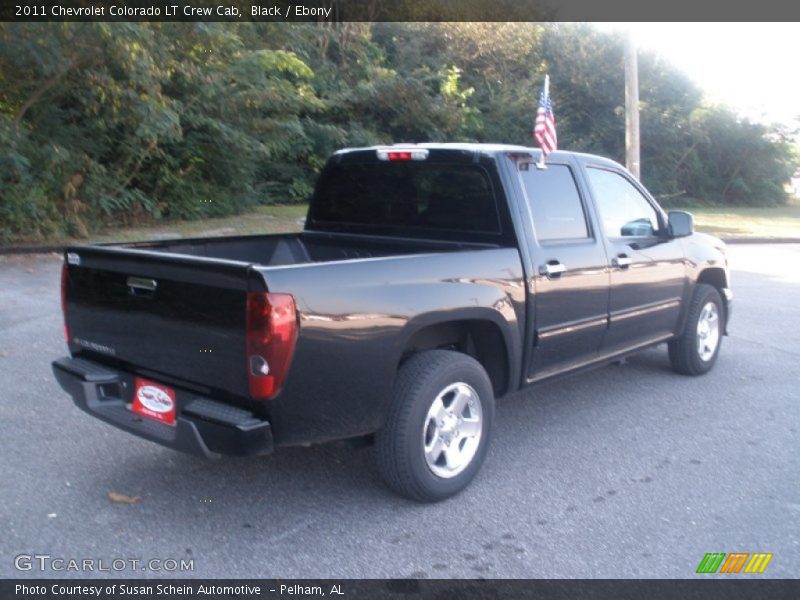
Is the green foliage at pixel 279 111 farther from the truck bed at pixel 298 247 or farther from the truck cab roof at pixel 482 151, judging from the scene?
the truck cab roof at pixel 482 151

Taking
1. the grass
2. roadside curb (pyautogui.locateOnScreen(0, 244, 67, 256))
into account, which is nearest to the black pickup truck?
roadside curb (pyautogui.locateOnScreen(0, 244, 67, 256))

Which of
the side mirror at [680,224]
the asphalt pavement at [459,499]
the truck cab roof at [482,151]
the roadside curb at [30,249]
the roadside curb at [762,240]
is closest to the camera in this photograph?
the asphalt pavement at [459,499]

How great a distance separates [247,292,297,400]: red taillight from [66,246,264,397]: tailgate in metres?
0.05

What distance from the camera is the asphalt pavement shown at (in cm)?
374

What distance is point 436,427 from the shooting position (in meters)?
4.35

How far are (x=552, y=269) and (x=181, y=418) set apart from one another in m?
2.40

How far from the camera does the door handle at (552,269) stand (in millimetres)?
4941

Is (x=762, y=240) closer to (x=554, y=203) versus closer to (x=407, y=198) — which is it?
(x=554, y=203)

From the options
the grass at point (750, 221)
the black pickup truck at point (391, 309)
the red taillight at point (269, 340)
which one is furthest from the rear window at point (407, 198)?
the grass at point (750, 221)

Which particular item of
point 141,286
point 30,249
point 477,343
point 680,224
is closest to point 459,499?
point 477,343

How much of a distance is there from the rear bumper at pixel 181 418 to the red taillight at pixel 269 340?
0.17 meters

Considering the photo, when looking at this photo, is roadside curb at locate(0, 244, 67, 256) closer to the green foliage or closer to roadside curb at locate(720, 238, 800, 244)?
the green foliage

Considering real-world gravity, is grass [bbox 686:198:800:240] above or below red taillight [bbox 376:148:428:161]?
below
